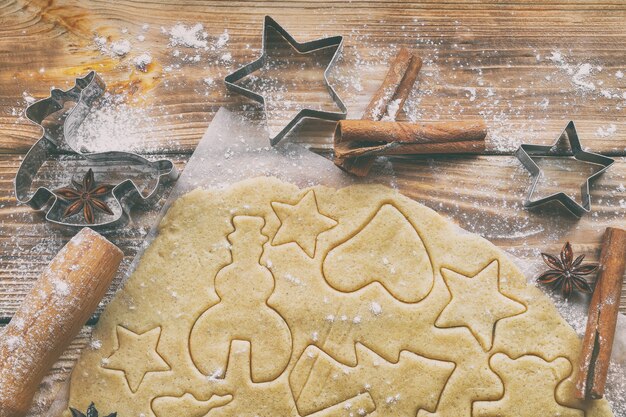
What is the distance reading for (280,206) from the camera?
1.85 metres

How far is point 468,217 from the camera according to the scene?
1887 mm

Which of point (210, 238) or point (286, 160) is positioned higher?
point (286, 160)

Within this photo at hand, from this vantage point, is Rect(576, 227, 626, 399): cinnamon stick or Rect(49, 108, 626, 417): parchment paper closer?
Rect(576, 227, 626, 399): cinnamon stick

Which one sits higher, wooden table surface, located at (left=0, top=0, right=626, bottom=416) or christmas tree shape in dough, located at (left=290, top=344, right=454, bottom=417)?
wooden table surface, located at (left=0, top=0, right=626, bottom=416)

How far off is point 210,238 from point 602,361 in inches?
46.7

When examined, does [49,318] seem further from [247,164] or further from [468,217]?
[468,217]

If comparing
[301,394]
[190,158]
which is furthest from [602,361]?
[190,158]

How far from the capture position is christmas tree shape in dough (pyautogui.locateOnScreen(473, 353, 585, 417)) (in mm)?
1739

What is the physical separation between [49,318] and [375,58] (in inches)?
49.8

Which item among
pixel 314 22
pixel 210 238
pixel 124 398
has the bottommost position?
pixel 124 398

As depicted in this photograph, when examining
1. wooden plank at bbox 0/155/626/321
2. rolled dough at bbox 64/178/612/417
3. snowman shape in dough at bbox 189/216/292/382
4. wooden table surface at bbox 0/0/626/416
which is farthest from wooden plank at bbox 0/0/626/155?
snowman shape in dough at bbox 189/216/292/382

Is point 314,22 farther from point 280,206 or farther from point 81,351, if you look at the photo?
point 81,351

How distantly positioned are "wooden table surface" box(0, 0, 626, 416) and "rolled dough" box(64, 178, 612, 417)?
167 millimetres

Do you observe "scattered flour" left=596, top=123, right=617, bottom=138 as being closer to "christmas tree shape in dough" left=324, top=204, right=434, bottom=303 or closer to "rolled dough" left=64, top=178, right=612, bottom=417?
"rolled dough" left=64, top=178, right=612, bottom=417
